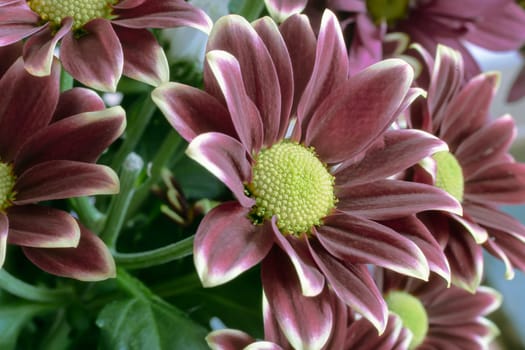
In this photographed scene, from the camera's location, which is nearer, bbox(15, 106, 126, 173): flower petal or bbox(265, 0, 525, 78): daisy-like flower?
bbox(15, 106, 126, 173): flower petal

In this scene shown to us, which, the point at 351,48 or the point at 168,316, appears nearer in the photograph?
the point at 168,316

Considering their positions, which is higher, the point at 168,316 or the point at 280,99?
the point at 280,99

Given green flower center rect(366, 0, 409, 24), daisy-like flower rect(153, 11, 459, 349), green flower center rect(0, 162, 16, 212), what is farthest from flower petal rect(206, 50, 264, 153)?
green flower center rect(366, 0, 409, 24)

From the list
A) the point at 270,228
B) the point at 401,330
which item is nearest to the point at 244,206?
the point at 270,228

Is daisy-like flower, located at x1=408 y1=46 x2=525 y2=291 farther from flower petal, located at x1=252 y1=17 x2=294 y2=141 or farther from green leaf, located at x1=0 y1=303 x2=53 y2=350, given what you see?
green leaf, located at x1=0 y1=303 x2=53 y2=350

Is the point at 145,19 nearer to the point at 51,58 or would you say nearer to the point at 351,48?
the point at 51,58
